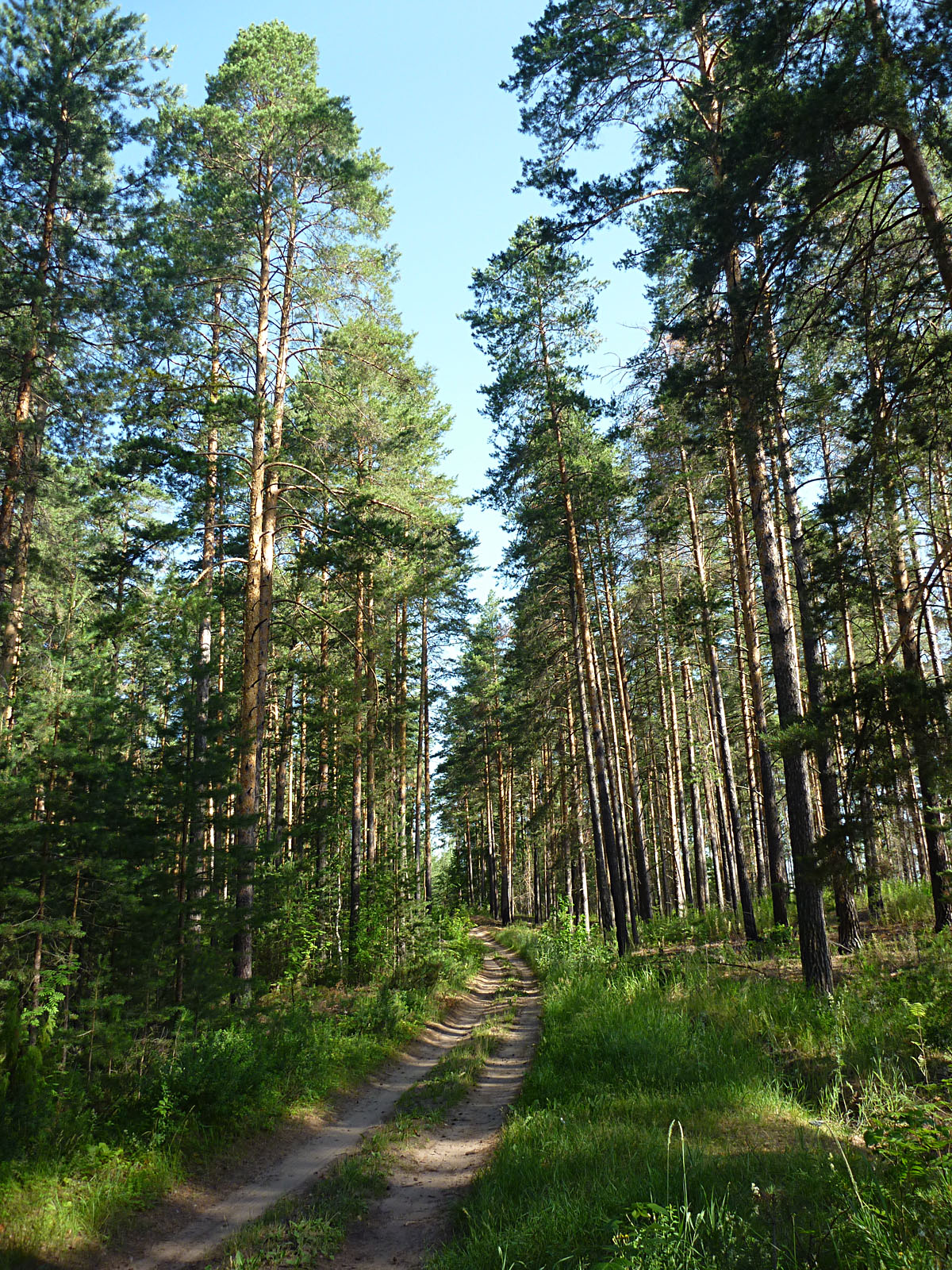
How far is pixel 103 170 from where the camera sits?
14.1m

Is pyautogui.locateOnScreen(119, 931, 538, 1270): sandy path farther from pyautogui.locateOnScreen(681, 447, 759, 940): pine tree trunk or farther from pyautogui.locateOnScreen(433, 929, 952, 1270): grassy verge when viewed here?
pyautogui.locateOnScreen(681, 447, 759, 940): pine tree trunk

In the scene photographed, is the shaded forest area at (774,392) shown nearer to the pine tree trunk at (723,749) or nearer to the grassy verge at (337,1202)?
the pine tree trunk at (723,749)

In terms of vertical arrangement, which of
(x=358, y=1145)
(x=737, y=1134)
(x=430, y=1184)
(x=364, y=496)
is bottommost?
(x=358, y=1145)

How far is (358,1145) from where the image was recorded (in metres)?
7.59

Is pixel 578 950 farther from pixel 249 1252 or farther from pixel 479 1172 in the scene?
pixel 249 1252

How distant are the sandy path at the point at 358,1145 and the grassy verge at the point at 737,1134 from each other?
0.59 meters

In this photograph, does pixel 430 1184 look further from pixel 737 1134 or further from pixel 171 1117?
pixel 737 1134

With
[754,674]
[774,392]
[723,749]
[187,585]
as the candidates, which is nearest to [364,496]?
[187,585]

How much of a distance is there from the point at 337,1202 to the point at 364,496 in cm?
1000

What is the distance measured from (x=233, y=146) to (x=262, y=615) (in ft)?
28.1

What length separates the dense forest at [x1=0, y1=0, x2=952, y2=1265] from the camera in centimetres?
651

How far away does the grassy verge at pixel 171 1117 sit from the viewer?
5254 millimetres

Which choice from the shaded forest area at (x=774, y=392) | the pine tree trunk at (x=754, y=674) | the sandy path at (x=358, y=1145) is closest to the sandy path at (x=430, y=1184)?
the sandy path at (x=358, y=1145)

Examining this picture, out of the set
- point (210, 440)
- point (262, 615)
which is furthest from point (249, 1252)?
point (210, 440)
